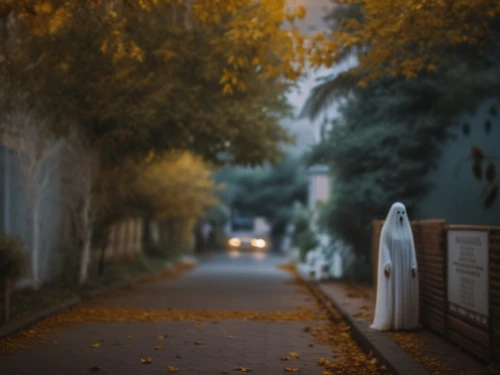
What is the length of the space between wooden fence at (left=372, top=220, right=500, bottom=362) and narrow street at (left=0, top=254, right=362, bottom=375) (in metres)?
1.59

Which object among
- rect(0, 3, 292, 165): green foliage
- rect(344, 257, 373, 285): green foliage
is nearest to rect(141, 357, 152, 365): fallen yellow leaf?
rect(0, 3, 292, 165): green foliage

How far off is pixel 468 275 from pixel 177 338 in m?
4.28

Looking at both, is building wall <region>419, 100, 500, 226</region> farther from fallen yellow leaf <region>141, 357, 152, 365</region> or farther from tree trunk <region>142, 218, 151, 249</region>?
tree trunk <region>142, 218, 151, 249</region>

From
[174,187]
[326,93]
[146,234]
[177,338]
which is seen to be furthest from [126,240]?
[177,338]

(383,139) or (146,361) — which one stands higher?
(383,139)

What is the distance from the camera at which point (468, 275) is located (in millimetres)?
10000

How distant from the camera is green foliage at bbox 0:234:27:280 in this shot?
40.8 feet

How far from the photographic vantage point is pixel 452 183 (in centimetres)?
2241

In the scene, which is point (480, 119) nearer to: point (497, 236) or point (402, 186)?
point (402, 186)

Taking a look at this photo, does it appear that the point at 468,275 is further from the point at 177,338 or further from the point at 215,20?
the point at 215,20

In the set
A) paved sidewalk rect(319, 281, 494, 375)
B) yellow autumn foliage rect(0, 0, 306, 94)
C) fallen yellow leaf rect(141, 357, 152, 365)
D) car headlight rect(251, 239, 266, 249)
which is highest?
yellow autumn foliage rect(0, 0, 306, 94)

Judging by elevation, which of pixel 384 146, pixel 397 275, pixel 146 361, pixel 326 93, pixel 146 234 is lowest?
pixel 146 361

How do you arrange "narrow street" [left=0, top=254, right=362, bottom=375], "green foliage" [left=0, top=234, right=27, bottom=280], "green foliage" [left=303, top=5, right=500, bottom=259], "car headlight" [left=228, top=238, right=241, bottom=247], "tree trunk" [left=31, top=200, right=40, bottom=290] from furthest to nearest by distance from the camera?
"car headlight" [left=228, top=238, right=241, bottom=247]
"green foliage" [left=303, top=5, right=500, bottom=259]
"tree trunk" [left=31, top=200, right=40, bottom=290]
"green foliage" [left=0, top=234, right=27, bottom=280]
"narrow street" [left=0, top=254, right=362, bottom=375]

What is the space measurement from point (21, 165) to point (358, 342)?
9.32m
